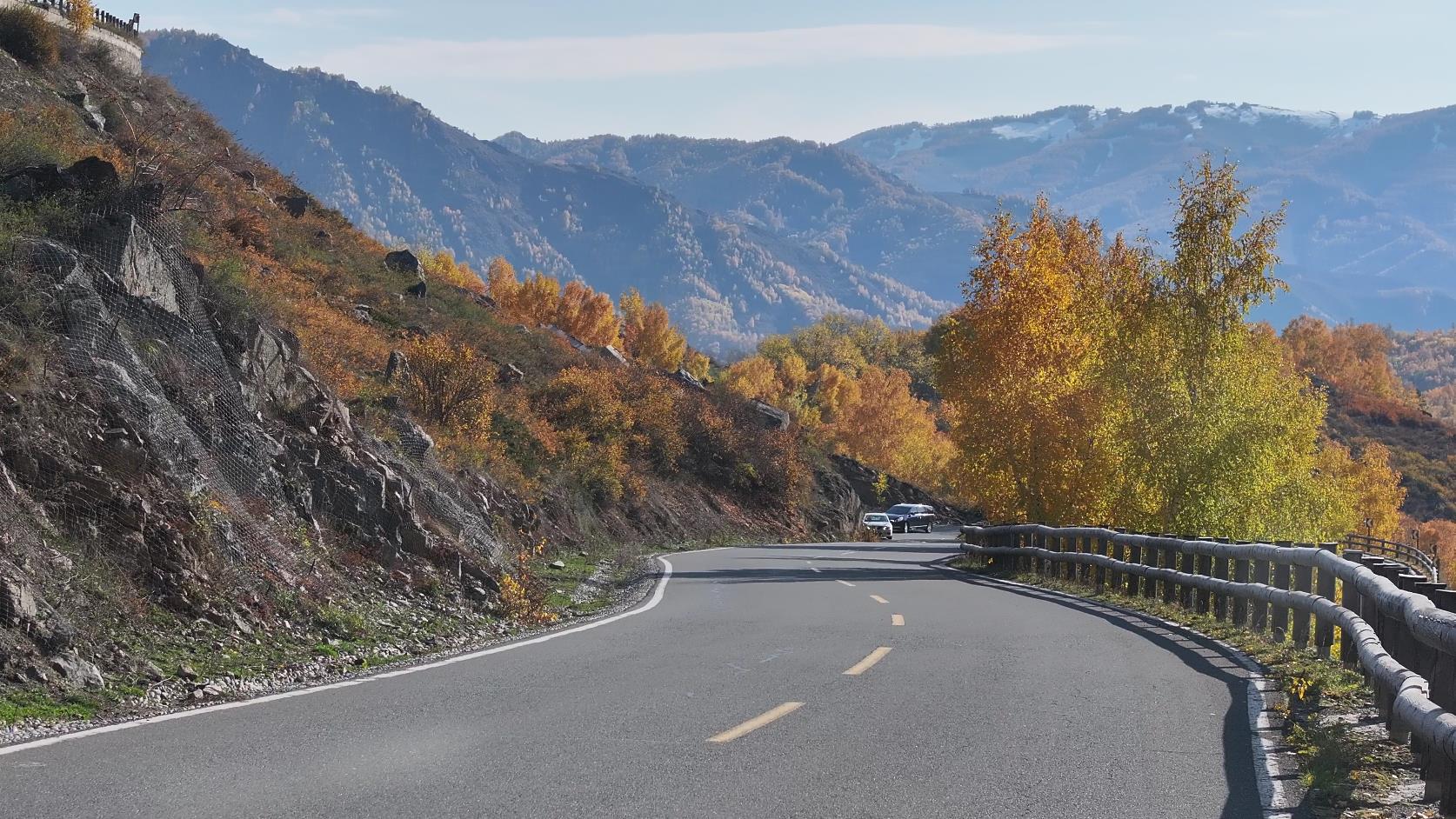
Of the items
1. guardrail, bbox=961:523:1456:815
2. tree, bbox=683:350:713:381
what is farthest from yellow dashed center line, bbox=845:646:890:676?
tree, bbox=683:350:713:381

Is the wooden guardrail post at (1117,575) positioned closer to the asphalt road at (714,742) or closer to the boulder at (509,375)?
the asphalt road at (714,742)

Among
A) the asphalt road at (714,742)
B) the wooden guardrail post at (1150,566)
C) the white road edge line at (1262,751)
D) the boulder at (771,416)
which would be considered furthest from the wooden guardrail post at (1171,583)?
the boulder at (771,416)

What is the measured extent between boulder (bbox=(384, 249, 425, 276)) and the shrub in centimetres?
1585

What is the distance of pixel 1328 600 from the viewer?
11.8m

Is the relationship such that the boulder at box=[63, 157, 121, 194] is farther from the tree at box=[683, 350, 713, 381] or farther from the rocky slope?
the tree at box=[683, 350, 713, 381]

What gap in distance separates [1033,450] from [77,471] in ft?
78.7

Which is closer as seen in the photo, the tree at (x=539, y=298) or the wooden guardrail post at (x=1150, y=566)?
the wooden guardrail post at (x=1150, y=566)

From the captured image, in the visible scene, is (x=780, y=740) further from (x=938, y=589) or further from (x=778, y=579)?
(x=778, y=579)

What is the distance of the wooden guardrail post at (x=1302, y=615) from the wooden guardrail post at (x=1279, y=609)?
0.39 m

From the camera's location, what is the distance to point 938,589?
22.8m

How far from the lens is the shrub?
35188 mm

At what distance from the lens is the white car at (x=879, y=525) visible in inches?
2435

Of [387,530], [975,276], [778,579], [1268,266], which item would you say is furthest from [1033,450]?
[387,530]

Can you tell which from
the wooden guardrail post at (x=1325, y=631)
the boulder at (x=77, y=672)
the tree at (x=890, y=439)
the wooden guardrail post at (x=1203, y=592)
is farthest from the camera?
the tree at (x=890, y=439)
